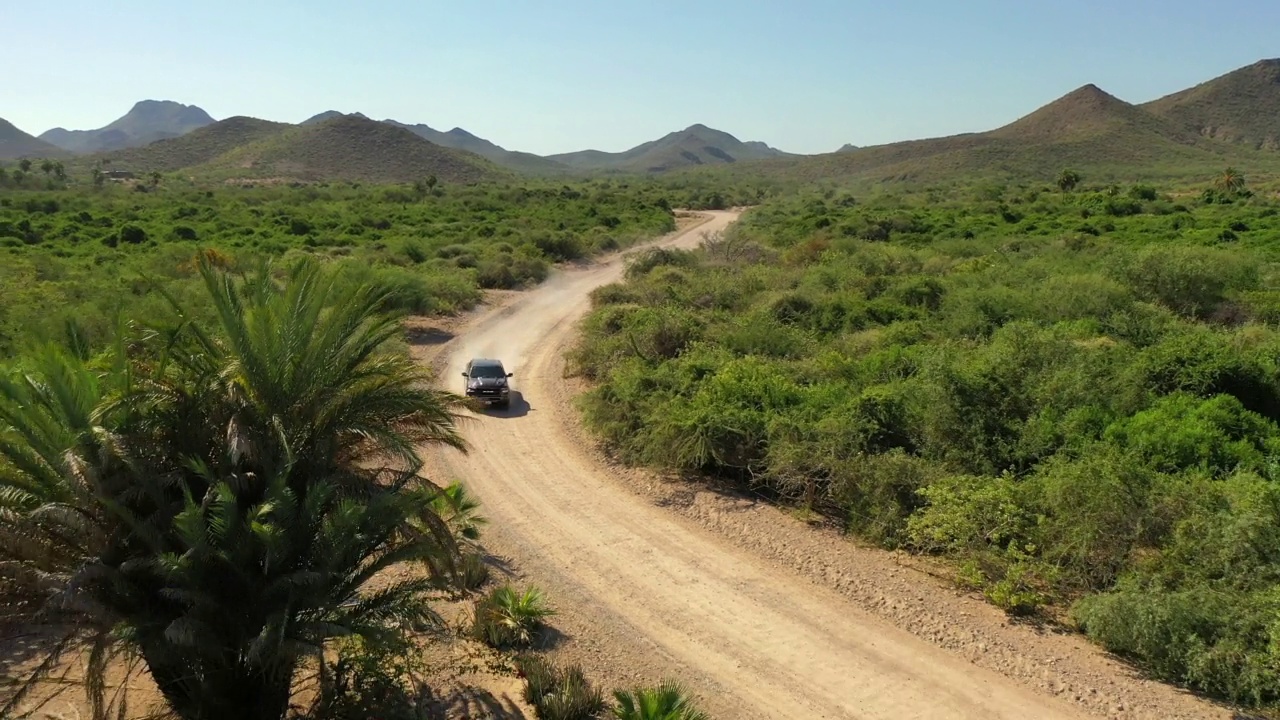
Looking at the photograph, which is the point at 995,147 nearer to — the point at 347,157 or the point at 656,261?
the point at 347,157

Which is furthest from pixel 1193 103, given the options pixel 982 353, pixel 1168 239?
pixel 982 353

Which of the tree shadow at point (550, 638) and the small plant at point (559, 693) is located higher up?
the small plant at point (559, 693)

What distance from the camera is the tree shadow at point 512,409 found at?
1891 centimetres

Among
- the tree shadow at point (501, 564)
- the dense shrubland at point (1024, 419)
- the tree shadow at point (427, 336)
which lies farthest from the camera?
the tree shadow at point (427, 336)

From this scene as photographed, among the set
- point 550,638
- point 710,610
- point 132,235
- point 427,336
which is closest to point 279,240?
point 132,235

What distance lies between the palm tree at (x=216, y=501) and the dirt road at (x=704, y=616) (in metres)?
3.17

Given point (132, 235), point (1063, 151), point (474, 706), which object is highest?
point (1063, 151)

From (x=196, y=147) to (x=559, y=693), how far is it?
169m

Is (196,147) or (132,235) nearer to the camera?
(132,235)

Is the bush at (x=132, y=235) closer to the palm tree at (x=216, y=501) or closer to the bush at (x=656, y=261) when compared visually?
the bush at (x=656, y=261)

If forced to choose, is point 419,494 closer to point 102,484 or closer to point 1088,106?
point 102,484

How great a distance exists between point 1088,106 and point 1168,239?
422 ft

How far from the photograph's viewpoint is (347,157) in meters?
135

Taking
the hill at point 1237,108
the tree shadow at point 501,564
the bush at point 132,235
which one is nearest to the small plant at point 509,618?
the tree shadow at point 501,564
